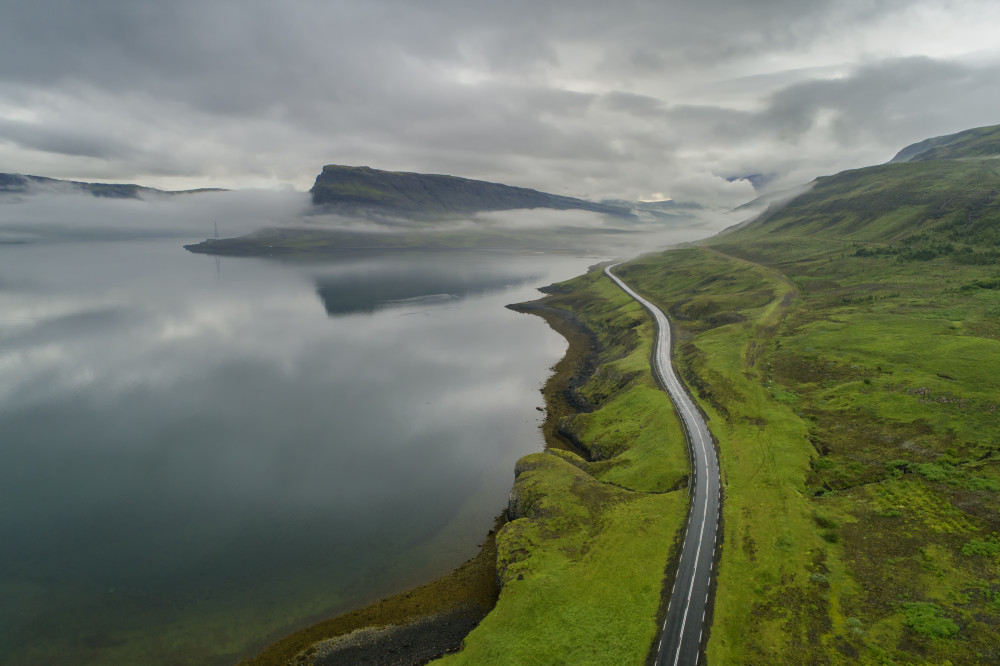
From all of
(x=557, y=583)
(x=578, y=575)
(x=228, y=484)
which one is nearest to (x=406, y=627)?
→ (x=557, y=583)

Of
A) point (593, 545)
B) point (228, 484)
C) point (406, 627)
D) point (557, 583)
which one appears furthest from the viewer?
point (228, 484)

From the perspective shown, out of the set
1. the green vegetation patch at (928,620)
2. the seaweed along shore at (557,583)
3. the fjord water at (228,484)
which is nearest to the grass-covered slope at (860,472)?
the green vegetation patch at (928,620)

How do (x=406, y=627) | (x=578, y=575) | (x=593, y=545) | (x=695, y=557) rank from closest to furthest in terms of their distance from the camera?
(x=695, y=557) < (x=578, y=575) < (x=406, y=627) < (x=593, y=545)

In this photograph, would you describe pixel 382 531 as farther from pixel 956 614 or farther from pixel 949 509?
pixel 949 509

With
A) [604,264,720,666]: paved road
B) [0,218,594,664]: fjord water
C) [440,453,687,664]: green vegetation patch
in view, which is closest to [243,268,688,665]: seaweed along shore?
[440,453,687,664]: green vegetation patch

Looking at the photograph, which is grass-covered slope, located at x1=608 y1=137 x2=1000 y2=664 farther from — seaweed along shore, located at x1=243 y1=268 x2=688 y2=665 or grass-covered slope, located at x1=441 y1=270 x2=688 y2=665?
seaweed along shore, located at x1=243 y1=268 x2=688 y2=665

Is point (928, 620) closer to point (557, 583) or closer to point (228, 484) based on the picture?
point (557, 583)

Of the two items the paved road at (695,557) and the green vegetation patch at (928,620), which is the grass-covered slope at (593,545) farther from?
the green vegetation patch at (928,620)
